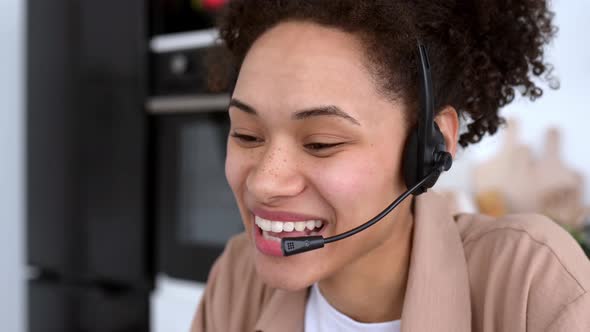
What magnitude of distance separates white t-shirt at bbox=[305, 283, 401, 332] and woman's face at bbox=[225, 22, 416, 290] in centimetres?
11

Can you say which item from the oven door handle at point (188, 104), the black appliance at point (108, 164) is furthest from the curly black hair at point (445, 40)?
the black appliance at point (108, 164)

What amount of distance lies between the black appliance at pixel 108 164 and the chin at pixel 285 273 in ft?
2.77

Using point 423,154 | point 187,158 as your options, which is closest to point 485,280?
point 423,154

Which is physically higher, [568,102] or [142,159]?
[568,102]

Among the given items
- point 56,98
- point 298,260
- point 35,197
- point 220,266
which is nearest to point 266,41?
point 298,260

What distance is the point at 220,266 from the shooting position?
36.2 inches

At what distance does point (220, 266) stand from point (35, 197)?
1171 millimetres

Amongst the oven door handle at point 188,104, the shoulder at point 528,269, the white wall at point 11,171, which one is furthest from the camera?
the white wall at point 11,171

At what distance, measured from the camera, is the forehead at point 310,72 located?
61cm

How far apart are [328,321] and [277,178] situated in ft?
0.90

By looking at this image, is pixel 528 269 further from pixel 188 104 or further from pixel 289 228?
pixel 188 104

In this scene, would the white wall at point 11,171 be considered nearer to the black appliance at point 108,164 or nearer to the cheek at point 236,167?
the black appliance at point 108,164

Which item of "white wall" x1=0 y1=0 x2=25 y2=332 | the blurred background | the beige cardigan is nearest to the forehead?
the beige cardigan

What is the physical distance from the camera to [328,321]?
2.50ft
